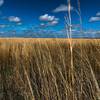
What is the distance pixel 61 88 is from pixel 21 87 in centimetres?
46

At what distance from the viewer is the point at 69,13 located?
208cm

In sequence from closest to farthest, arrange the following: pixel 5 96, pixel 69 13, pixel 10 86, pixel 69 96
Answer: pixel 69 13 < pixel 69 96 < pixel 5 96 < pixel 10 86

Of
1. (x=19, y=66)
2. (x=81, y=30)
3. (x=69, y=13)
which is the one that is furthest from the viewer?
(x=19, y=66)

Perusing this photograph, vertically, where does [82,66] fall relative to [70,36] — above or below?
below

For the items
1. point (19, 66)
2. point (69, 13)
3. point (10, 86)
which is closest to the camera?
point (69, 13)

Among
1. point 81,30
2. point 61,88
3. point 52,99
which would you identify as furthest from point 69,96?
point 81,30

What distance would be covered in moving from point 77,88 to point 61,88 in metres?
0.27

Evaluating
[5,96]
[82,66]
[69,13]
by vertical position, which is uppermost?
[69,13]

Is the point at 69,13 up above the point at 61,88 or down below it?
above

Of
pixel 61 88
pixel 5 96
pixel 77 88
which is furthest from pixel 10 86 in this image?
pixel 77 88

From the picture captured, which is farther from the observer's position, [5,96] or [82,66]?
[82,66]

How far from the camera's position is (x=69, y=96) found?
2236 millimetres

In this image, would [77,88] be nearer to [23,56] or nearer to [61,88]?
[61,88]

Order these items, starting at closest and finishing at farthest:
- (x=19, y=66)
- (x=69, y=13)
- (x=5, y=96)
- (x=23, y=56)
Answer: (x=69, y=13) < (x=5, y=96) < (x=19, y=66) < (x=23, y=56)
